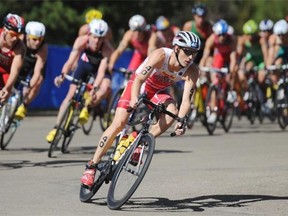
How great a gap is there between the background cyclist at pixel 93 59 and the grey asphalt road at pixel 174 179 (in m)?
0.91

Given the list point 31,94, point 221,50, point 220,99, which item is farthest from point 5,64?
point 221,50

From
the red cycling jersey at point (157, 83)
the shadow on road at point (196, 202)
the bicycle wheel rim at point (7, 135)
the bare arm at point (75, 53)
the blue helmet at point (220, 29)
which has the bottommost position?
the shadow on road at point (196, 202)

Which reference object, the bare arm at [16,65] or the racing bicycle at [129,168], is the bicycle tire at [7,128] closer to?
the bare arm at [16,65]

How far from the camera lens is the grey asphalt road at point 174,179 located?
9.77 metres

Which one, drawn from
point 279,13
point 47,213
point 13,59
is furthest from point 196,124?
point 279,13

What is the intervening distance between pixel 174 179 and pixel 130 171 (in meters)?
2.51

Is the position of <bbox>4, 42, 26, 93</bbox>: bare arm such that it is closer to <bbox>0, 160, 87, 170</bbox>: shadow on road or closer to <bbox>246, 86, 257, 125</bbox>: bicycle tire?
<bbox>0, 160, 87, 170</bbox>: shadow on road

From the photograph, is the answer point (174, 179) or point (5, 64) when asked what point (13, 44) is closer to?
point (5, 64)

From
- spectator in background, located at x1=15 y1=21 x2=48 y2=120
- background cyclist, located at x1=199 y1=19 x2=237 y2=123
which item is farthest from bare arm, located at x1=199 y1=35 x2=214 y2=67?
spectator in background, located at x1=15 y1=21 x2=48 y2=120

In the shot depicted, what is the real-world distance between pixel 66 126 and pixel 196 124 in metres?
8.99

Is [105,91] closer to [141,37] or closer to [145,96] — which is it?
[141,37]

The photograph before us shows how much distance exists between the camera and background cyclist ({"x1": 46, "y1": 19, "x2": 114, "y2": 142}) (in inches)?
600

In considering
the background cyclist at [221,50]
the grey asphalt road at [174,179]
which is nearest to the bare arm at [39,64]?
the grey asphalt road at [174,179]

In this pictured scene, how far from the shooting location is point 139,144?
32.1 ft
